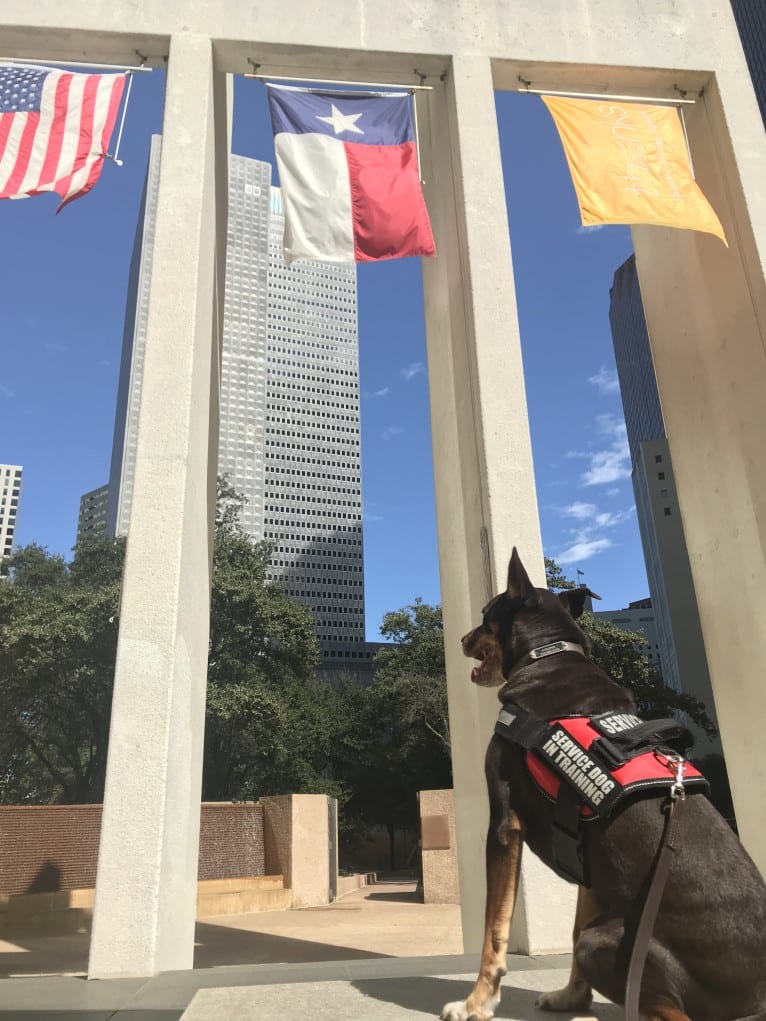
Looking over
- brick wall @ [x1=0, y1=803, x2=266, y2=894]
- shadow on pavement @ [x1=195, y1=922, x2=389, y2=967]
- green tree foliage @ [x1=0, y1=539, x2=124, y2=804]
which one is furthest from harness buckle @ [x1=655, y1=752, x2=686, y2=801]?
green tree foliage @ [x1=0, y1=539, x2=124, y2=804]

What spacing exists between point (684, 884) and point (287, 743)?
30.9m

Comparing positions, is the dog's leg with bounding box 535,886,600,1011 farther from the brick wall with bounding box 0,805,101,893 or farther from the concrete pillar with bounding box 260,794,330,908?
the concrete pillar with bounding box 260,794,330,908

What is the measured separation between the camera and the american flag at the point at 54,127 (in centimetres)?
768

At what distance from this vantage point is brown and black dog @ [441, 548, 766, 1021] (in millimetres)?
2340

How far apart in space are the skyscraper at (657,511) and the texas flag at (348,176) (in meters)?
31.8

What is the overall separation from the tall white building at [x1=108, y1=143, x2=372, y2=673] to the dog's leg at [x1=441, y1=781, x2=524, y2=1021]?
356 ft

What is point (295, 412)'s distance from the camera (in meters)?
127

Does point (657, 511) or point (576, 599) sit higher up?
point (657, 511)

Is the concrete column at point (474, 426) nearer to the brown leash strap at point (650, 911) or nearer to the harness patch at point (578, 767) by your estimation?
the harness patch at point (578, 767)

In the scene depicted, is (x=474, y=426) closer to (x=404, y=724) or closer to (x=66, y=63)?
(x=66, y=63)

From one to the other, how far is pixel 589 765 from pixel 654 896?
0.45 metres

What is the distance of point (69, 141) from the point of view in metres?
7.90

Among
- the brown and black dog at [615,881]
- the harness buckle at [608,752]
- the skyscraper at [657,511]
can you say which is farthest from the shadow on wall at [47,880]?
the skyscraper at [657,511]

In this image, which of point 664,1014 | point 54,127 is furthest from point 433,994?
point 54,127
